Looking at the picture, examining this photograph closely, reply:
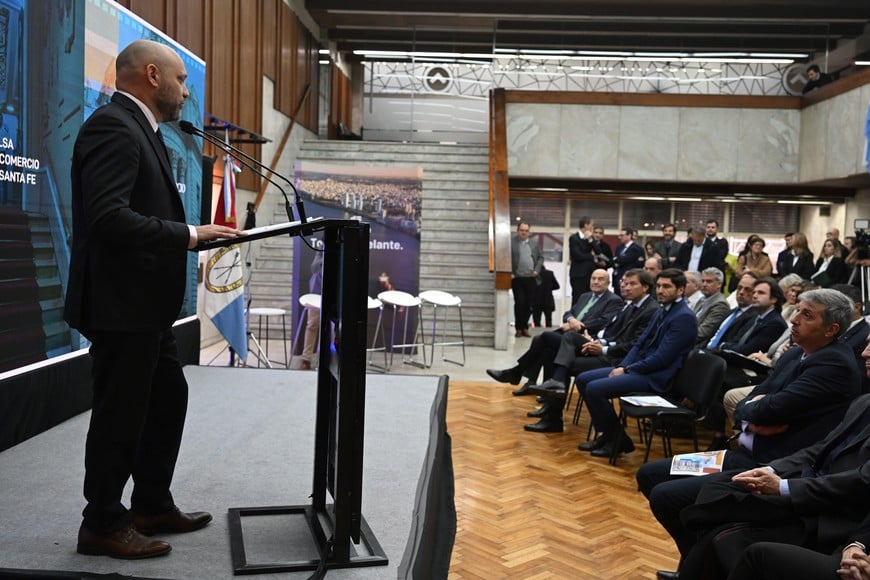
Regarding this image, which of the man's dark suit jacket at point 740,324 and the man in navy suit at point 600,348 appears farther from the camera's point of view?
the man in navy suit at point 600,348

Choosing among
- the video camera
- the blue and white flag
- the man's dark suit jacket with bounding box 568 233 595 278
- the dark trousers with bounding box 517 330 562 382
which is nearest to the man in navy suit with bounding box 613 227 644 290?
the man's dark suit jacket with bounding box 568 233 595 278

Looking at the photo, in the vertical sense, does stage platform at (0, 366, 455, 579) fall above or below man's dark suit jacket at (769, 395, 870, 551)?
below

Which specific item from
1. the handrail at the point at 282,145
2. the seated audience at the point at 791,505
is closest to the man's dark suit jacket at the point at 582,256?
the handrail at the point at 282,145

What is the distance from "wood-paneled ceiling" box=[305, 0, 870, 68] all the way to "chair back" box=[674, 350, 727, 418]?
9.37 meters

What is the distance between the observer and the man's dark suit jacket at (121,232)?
2031mm

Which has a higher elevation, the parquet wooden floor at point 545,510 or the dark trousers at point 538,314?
the dark trousers at point 538,314

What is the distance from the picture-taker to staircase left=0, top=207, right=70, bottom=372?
3.36m

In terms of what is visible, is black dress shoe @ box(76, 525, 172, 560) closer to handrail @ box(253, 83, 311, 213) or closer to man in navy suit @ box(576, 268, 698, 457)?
man in navy suit @ box(576, 268, 698, 457)

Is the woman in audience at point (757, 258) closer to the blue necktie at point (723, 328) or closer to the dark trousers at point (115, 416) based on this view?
the blue necktie at point (723, 328)

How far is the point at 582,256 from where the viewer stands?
10797 millimetres

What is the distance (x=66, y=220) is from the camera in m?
3.86

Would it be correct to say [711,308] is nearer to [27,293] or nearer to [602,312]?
[602,312]

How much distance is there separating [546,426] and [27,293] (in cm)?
365

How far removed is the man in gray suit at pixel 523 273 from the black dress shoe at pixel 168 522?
28.8 feet
